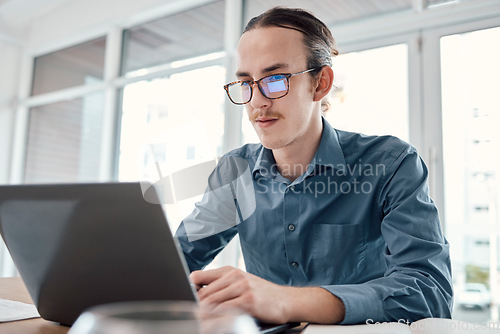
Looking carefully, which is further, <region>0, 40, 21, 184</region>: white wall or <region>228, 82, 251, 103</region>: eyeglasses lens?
<region>0, 40, 21, 184</region>: white wall

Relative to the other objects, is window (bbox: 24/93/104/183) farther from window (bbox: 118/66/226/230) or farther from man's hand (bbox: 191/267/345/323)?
man's hand (bbox: 191/267/345/323)

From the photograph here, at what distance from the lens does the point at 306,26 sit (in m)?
1.42

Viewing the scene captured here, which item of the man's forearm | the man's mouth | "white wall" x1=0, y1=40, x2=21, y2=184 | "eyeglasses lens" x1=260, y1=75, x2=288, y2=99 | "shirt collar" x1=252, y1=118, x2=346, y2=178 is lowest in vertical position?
the man's forearm

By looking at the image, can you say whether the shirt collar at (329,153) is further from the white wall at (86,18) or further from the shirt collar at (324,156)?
the white wall at (86,18)

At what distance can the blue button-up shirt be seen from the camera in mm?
1039

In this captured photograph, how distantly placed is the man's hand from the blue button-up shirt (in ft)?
0.82

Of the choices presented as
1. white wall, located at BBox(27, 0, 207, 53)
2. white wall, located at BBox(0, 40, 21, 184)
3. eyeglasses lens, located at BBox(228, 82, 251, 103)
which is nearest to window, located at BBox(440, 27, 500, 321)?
eyeglasses lens, located at BBox(228, 82, 251, 103)

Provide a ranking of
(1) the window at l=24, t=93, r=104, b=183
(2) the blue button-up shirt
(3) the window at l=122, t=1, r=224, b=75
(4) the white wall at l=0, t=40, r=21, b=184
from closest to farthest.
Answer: (2) the blue button-up shirt < (3) the window at l=122, t=1, r=224, b=75 < (1) the window at l=24, t=93, r=104, b=183 < (4) the white wall at l=0, t=40, r=21, b=184

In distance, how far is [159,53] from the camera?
154 inches

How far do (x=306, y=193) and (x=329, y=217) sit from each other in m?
0.10

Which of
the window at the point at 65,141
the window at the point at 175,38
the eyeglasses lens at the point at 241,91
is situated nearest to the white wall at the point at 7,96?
the window at the point at 65,141

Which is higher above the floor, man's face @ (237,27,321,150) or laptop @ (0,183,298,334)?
man's face @ (237,27,321,150)

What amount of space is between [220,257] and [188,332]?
3095 mm

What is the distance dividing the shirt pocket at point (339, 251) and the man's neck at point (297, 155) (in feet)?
0.72
